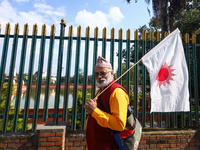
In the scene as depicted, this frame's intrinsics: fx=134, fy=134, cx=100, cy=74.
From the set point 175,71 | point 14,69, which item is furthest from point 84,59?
point 175,71

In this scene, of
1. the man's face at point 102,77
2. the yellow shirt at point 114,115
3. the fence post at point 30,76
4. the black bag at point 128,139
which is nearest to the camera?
the yellow shirt at point 114,115

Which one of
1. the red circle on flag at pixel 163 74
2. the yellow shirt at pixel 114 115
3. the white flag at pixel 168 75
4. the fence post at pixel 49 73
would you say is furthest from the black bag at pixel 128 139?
the fence post at pixel 49 73

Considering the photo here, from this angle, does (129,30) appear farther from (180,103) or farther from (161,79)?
(180,103)

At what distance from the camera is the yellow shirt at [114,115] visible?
5.01 ft

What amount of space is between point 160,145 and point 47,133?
2637 mm

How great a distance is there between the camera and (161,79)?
2475 millimetres

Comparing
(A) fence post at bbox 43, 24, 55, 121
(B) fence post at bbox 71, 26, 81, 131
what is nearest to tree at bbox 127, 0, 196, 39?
(B) fence post at bbox 71, 26, 81, 131

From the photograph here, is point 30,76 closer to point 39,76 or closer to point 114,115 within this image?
point 39,76

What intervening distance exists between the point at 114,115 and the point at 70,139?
6.46 feet

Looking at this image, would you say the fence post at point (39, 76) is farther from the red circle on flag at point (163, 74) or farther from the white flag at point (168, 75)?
the red circle on flag at point (163, 74)

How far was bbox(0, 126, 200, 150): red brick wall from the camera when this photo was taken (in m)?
2.81

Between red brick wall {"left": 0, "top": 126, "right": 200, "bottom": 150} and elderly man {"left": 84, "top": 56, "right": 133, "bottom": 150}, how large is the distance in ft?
4.46

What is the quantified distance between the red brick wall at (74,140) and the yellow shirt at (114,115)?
166cm

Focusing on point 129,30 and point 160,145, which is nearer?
point 160,145
